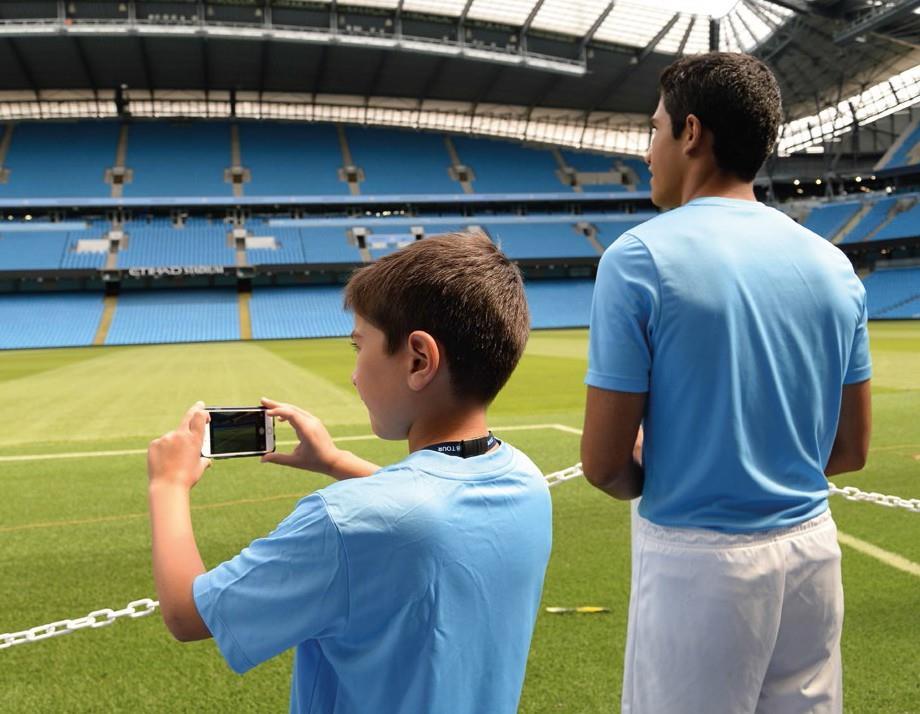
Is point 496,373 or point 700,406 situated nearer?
point 496,373

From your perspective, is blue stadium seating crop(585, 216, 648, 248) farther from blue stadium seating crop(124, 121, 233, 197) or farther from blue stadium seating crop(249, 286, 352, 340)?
blue stadium seating crop(124, 121, 233, 197)

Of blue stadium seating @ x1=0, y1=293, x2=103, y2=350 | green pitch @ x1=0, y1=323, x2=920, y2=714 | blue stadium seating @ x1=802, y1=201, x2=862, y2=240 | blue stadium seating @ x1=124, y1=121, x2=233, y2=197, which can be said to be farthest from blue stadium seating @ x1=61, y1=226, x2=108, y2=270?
blue stadium seating @ x1=802, y1=201, x2=862, y2=240

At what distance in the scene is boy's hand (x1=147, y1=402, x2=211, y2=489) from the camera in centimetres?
168

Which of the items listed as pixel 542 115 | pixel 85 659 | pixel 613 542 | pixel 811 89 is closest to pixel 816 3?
pixel 811 89

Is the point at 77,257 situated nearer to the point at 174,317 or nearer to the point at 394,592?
the point at 174,317

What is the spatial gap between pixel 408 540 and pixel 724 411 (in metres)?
0.97

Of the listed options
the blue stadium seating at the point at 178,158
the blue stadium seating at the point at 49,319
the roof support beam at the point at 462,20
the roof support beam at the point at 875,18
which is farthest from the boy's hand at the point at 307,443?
the blue stadium seating at the point at 178,158

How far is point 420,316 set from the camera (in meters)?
1.62

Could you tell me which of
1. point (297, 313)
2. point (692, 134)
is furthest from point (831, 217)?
point (692, 134)

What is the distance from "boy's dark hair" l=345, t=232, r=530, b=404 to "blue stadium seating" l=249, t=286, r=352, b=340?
4644 cm

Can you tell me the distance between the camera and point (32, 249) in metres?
52.3

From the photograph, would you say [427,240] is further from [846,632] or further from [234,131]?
[234,131]

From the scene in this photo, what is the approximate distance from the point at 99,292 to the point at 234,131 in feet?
59.2

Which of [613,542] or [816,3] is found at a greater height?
[816,3]
